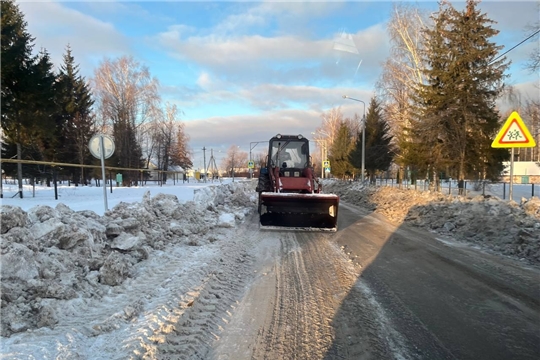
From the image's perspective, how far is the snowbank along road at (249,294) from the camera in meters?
3.45

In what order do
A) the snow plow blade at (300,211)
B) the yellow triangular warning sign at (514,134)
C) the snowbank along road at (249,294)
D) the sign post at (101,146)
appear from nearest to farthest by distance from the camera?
1. the snowbank along road at (249,294)
2. the yellow triangular warning sign at (514,134)
3. the sign post at (101,146)
4. the snow plow blade at (300,211)

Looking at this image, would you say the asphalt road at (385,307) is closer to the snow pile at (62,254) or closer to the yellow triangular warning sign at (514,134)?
the snow pile at (62,254)

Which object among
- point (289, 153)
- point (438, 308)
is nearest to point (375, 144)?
point (289, 153)

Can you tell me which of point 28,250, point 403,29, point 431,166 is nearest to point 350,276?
point 28,250

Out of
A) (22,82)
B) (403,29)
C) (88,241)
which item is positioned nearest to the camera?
(88,241)

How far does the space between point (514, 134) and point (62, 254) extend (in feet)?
34.9

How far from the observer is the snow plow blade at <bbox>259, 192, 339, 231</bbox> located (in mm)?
10453

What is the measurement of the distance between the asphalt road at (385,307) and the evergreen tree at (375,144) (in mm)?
32283

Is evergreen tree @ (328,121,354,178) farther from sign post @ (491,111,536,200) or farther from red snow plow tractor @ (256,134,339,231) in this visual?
sign post @ (491,111,536,200)

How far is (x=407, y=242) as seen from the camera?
8.73 metres

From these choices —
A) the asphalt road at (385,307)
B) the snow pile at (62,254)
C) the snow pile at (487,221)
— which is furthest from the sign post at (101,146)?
the snow pile at (487,221)

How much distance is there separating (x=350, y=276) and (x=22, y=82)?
21836mm

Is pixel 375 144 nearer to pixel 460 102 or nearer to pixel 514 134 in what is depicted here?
pixel 460 102

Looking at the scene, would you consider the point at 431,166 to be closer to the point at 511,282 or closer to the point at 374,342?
the point at 511,282
